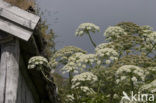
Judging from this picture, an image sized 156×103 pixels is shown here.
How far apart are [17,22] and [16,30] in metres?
0.10

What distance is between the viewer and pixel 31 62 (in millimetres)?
5531

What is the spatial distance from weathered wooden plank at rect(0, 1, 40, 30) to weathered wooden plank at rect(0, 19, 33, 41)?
7 centimetres

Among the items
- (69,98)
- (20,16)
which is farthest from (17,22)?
(69,98)

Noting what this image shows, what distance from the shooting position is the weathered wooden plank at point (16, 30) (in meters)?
4.63

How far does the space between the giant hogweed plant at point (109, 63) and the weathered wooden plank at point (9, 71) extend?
5.53ft

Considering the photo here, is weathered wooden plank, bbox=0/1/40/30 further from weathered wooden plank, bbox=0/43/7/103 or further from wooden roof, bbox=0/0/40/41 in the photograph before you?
weathered wooden plank, bbox=0/43/7/103

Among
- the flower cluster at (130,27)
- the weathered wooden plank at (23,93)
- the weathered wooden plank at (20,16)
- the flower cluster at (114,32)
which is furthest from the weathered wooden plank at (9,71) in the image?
the flower cluster at (130,27)

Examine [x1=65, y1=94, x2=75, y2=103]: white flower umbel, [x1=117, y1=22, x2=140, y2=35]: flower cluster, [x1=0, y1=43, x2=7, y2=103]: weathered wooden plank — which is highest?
[x1=117, y1=22, x2=140, y2=35]: flower cluster

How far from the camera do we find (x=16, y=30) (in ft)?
15.3

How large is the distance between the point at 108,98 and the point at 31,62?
2.11 meters

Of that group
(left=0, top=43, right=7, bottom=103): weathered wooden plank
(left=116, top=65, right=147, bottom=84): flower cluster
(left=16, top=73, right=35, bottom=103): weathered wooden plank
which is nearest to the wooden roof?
(left=0, top=43, right=7, bottom=103): weathered wooden plank

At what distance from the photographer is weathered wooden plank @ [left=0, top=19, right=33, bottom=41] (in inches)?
182

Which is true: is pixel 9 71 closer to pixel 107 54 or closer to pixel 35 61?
pixel 35 61

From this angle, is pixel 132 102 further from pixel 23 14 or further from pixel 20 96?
pixel 23 14
